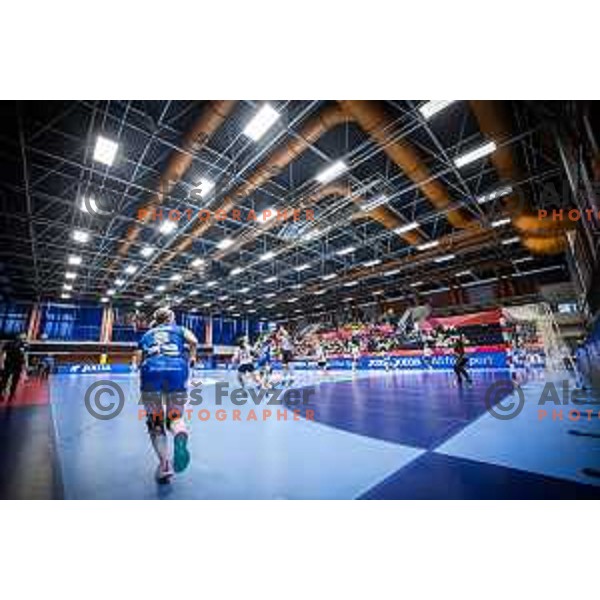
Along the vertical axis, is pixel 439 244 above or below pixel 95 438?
above

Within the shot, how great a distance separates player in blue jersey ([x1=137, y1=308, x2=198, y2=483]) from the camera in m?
2.76

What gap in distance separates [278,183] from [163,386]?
11114 mm

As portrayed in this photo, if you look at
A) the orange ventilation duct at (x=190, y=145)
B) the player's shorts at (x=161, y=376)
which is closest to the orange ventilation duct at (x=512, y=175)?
the orange ventilation duct at (x=190, y=145)

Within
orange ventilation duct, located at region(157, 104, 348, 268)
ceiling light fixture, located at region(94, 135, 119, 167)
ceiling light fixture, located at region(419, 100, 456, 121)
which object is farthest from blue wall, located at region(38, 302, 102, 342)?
ceiling light fixture, located at region(419, 100, 456, 121)

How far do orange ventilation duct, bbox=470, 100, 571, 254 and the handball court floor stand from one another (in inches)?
281

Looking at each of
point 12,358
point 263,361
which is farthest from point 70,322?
point 263,361

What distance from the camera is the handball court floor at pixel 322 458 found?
248cm

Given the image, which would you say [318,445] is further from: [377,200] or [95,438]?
[377,200]

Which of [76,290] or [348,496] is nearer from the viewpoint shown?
[348,496]
